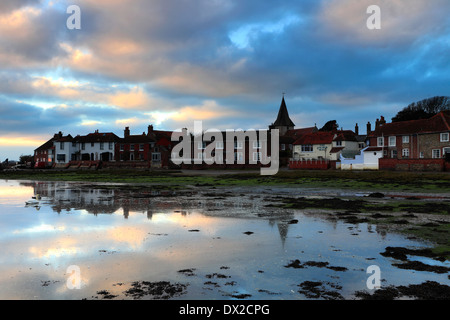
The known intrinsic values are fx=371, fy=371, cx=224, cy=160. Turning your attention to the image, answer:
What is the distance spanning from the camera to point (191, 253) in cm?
868

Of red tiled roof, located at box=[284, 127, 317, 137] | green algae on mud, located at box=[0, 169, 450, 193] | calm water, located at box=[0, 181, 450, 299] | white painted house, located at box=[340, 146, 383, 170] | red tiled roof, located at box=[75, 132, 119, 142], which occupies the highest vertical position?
red tiled roof, located at box=[284, 127, 317, 137]

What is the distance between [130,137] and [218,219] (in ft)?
288

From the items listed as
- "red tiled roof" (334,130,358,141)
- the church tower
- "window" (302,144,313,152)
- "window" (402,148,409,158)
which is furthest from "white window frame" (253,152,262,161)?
the church tower

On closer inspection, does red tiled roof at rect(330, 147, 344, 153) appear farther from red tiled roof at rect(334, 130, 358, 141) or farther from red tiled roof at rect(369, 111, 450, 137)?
red tiled roof at rect(369, 111, 450, 137)

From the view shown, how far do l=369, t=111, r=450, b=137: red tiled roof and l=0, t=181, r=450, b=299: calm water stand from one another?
57194 mm

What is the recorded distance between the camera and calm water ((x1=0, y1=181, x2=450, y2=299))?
637 cm

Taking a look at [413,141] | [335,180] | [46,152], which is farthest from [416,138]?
[46,152]

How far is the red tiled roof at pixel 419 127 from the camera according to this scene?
61.6m

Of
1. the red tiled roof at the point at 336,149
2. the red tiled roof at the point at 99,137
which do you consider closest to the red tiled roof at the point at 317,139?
the red tiled roof at the point at 336,149

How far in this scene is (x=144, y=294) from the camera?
5.91 m

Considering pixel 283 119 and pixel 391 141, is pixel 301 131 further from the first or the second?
pixel 391 141

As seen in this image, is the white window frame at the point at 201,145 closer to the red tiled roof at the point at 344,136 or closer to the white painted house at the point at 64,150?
the red tiled roof at the point at 344,136

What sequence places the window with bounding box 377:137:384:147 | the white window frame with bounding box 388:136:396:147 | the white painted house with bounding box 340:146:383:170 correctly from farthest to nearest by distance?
the window with bounding box 377:137:384:147, the white window frame with bounding box 388:136:396:147, the white painted house with bounding box 340:146:383:170

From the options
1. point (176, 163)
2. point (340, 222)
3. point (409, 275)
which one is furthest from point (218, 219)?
point (176, 163)
